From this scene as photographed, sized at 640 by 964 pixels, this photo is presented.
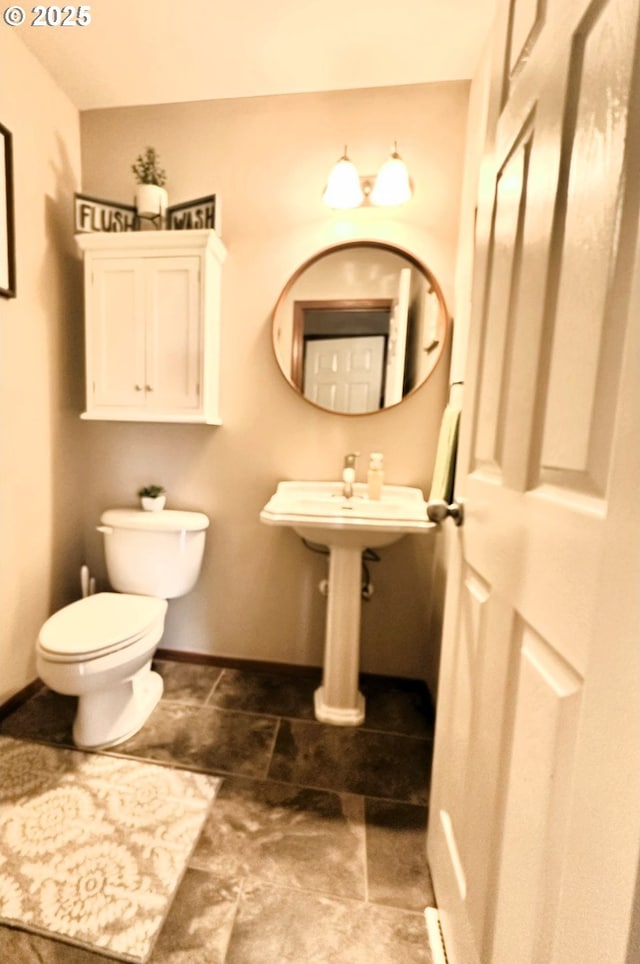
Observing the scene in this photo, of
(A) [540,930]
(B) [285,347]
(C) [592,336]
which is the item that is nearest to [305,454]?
(B) [285,347]

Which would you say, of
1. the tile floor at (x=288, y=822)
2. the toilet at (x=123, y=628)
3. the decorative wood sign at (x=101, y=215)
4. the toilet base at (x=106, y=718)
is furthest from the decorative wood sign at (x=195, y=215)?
the tile floor at (x=288, y=822)

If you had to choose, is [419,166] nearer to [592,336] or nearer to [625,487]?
[592,336]

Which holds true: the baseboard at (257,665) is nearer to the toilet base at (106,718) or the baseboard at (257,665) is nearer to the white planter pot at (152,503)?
the toilet base at (106,718)

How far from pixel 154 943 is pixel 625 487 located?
1242 mm

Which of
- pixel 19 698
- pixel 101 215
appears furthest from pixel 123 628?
pixel 101 215

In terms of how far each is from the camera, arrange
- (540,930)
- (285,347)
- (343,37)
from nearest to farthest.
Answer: (540,930) < (343,37) < (285,347)

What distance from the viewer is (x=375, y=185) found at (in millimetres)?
1498

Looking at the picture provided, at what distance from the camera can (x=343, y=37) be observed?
136cm

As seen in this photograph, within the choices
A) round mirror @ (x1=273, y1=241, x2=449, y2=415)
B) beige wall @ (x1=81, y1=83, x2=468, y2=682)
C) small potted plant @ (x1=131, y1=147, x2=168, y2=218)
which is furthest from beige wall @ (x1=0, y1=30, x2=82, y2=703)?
round mirror @ (x1=273, y1=241, x2=449, y2=415)

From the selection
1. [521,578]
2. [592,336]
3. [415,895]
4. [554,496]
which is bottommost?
[415,895]

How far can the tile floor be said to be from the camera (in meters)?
0.86

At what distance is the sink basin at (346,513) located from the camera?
1.26 m

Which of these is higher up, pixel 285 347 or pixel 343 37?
pixel 343 37

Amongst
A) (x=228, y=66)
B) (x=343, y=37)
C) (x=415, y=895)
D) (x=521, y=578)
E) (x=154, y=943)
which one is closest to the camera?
(x=521, y=578)
